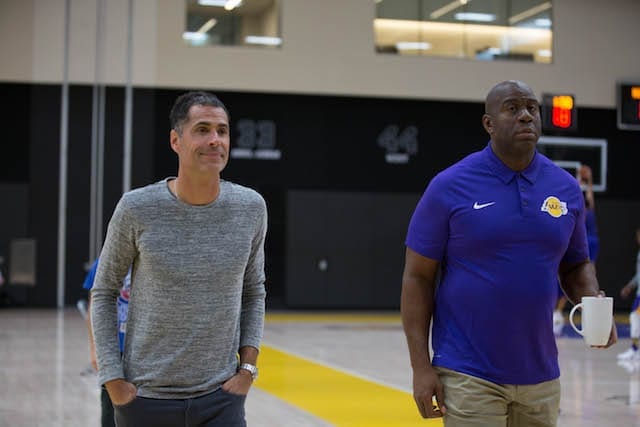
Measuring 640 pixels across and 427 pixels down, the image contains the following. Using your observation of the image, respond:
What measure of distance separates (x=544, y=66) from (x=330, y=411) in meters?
18.3

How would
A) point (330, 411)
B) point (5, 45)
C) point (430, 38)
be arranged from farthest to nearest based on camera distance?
point (430, 38)
point (5, 45)
point (330, 411)

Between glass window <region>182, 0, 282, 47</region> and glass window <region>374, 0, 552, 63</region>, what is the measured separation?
9.58ft

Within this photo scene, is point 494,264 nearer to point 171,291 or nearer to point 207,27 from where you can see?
point 171,291

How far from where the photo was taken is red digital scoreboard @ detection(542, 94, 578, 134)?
10.6 meters

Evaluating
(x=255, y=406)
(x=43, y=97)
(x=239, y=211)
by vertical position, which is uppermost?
(x=43, y=97)

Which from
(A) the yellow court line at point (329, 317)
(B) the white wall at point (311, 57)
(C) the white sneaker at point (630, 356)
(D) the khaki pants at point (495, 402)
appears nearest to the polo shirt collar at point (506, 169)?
(D) the khaki pants at point (495, 402)

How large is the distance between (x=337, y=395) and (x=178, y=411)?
6934mm

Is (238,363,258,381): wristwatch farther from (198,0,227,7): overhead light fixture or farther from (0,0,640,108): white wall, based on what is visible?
(198,0,227,7): overhead light fixture

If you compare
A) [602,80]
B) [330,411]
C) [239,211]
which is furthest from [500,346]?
[602,80]

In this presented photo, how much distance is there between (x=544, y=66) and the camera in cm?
2580

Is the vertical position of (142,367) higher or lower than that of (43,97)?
lower

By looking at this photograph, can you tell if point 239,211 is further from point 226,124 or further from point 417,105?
point 417,105

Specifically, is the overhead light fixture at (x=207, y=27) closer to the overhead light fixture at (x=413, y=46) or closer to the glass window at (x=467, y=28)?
the glass window at (x=467, y=28)

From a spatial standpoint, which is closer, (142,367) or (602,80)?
(142,367)
